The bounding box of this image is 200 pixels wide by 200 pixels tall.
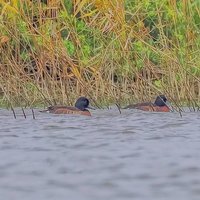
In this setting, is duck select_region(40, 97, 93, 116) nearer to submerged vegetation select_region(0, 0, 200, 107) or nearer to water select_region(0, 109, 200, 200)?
submerged vegetation select_region(0, 0, 200, 107)

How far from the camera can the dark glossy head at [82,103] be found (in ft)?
42.1

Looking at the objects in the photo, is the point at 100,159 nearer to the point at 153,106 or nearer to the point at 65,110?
the point at 65,110

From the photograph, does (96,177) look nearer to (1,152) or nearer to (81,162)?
(81,162)

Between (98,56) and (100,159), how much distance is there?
6.44m

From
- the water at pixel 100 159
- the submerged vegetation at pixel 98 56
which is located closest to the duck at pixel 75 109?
the submerged vegetation at pixel 98 56

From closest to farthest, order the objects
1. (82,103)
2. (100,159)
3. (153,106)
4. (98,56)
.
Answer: (100,159) → (82,103) → (153,106) → (98,56)

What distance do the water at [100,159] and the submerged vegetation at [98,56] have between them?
113cm

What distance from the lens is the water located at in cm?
563

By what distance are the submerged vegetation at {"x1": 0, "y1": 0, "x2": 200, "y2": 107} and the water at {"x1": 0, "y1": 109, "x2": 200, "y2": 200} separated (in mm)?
1126

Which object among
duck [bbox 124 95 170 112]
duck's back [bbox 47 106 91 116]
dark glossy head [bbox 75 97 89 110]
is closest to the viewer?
duck's back [bbox 47 106 91 116]

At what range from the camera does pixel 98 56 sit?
1367cm

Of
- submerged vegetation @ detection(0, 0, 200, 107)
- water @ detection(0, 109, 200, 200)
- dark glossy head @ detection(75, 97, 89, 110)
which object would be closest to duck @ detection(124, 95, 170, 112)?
submerged vegetation @ detection(0, 0, 200, 107)

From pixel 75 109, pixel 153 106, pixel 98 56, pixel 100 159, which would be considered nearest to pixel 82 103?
pixel 75 109

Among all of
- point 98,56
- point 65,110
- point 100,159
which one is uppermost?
point 98,56
